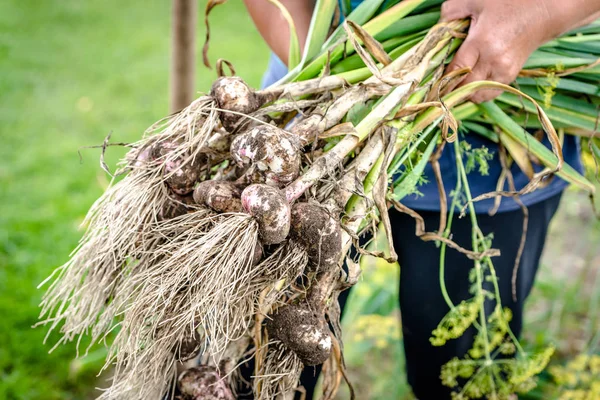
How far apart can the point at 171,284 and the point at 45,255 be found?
187 centimetres

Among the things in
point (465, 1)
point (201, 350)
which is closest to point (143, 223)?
point (201, 350)

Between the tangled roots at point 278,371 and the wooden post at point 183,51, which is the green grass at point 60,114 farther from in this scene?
the tangled roots at point 278,371

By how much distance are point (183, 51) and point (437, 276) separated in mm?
1101

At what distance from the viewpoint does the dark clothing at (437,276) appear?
1.45m

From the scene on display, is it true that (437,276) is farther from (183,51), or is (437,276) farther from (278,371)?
(183,51)

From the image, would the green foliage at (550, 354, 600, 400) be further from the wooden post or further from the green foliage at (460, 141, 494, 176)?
the wooden post

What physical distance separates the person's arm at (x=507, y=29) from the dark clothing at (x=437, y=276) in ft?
1.37

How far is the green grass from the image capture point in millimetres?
2037

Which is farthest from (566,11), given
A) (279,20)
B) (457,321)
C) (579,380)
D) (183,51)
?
(579,380)

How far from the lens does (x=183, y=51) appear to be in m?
1.82

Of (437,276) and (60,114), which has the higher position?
(60,114)

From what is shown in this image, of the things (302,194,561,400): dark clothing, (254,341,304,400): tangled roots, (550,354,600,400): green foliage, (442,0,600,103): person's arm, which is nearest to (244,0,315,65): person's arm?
(442,0,600,103): person's arm

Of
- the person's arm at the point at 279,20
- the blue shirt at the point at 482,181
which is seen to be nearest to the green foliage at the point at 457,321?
the blue shirt at the point at 482,181

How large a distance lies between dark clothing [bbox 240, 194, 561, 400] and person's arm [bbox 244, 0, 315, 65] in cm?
52
